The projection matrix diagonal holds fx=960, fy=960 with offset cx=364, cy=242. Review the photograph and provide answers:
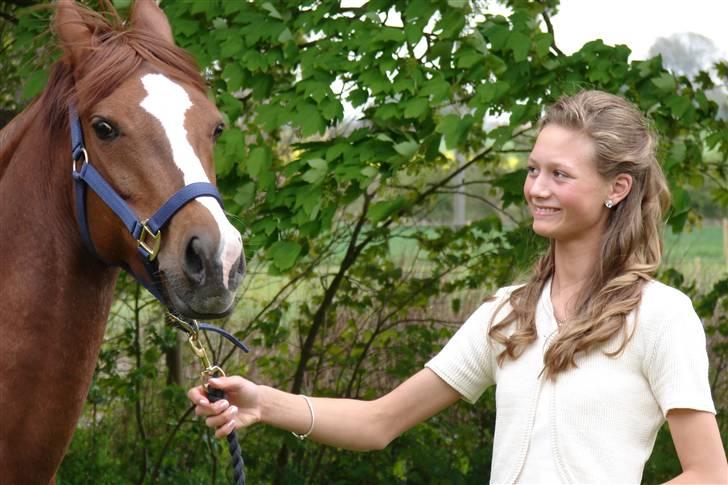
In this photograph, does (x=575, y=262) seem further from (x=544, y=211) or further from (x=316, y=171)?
(x=316, y=171)

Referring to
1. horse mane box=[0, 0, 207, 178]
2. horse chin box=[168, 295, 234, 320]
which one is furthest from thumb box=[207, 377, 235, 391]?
horse mane box=[0, 0, 207, 178]

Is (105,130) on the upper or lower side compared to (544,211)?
upper

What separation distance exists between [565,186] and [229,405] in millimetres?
875

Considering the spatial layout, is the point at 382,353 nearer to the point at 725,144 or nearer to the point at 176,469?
the point at 176,469

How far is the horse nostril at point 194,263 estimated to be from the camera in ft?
7.28

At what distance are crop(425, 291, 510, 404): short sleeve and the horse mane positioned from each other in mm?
1006

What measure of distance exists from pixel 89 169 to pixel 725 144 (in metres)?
2.91

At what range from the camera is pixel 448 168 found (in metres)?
6.04

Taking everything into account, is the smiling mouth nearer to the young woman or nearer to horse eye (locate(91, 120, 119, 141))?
the young woman

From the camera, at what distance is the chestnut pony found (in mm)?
2322

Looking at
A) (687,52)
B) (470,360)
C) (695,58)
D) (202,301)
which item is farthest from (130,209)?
(687,52)

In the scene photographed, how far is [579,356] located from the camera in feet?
6.55

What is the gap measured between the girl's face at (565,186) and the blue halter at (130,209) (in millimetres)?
775

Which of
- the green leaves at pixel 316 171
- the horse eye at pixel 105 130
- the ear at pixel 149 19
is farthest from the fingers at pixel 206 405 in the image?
the green leaves at pixel 316 171
